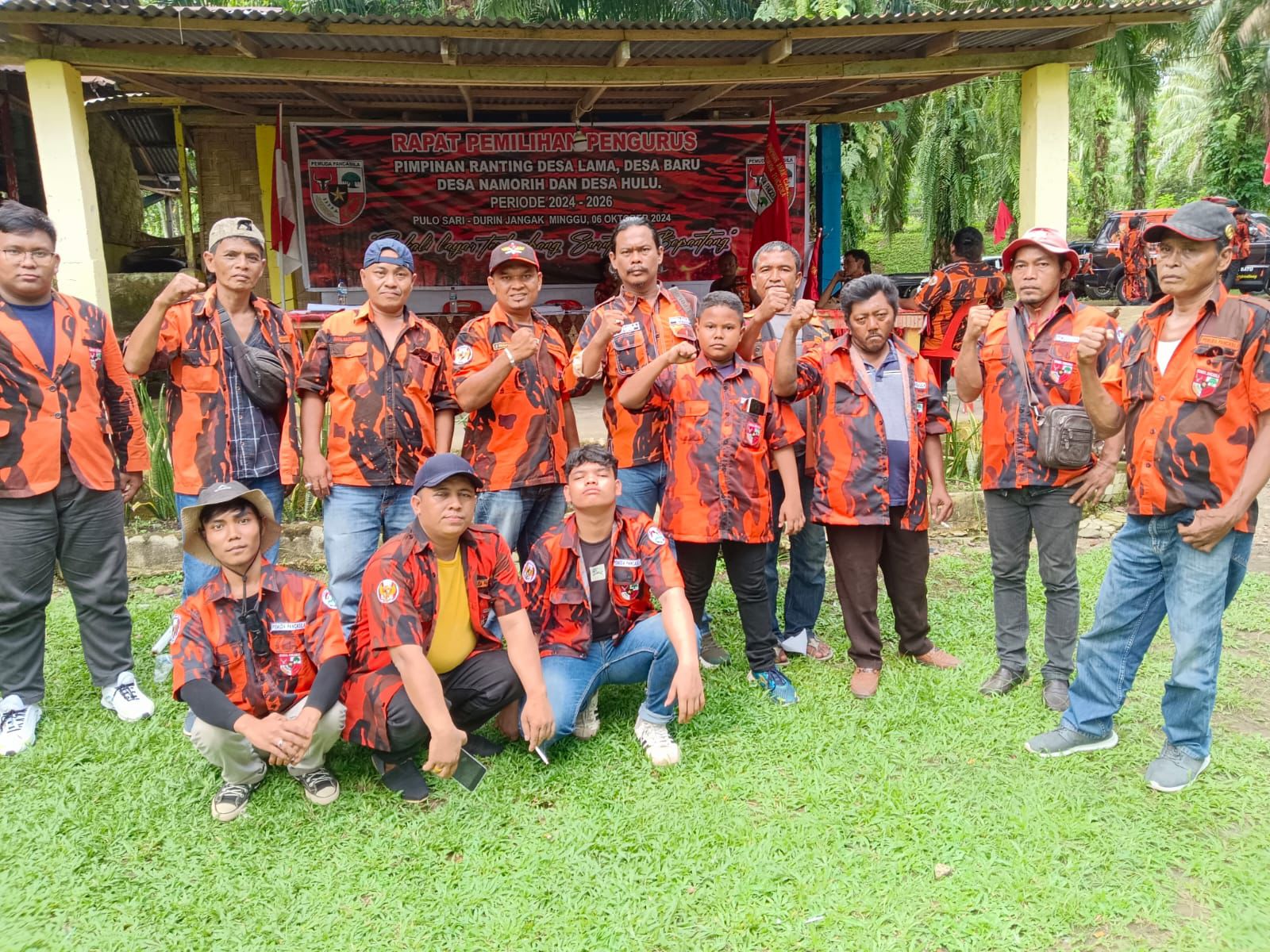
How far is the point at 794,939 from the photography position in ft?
8.07

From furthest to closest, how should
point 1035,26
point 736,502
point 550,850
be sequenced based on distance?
1. point 1035,26
2. point 736,502
3. point 550,850

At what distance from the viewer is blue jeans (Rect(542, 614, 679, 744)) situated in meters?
3.33

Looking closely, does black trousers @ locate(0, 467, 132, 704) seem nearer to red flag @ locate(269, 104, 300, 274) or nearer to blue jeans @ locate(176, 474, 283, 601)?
blue jeans @ locate(176, 474, 283, 601)

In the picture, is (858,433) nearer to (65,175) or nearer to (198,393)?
(198,393)

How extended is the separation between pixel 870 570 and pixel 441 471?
1.85 metres

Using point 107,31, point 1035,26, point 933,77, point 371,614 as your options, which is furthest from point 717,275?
point 371,614

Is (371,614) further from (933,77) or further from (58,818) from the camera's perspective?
(933,77)

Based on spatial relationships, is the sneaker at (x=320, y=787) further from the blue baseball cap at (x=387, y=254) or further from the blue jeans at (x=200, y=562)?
the blue baseball cap at (x=387, y=254)

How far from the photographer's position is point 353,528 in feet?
12.1

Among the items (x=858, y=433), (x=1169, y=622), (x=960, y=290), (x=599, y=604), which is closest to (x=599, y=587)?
(x=599, y=604)

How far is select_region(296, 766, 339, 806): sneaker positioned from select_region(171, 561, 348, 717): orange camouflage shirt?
0.82ft

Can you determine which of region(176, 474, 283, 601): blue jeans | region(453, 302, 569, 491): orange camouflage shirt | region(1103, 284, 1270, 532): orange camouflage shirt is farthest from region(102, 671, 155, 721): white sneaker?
region(1103, 284, 1270, 532): orange camouflage shirt

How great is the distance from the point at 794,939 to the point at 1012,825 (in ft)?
2.93

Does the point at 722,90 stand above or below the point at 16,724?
above
